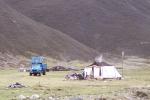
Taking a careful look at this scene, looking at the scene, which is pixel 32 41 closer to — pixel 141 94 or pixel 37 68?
pixel 37 68

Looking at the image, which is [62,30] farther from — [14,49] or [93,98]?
[93,98]

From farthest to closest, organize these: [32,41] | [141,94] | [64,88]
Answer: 1. [32,41]
2. [64,88]
3. [141,94]

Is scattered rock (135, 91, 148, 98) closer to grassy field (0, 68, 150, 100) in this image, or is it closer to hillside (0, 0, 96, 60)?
grassy field (0, 68, 150, 100)

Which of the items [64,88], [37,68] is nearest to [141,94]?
[64,88]

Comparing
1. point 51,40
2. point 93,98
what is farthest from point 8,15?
point 93,98

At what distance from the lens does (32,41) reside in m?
157

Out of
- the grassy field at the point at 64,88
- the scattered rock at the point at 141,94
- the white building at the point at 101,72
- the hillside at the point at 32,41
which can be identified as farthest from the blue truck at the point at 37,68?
the hillside at the point at 32,41

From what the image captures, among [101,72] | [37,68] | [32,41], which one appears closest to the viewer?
[101,72]

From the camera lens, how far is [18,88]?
4172 centimetres

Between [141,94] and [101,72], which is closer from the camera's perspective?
[141,94]

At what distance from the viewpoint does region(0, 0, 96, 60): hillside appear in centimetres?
14800

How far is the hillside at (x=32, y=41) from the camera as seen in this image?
486 ft

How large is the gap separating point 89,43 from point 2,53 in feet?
184

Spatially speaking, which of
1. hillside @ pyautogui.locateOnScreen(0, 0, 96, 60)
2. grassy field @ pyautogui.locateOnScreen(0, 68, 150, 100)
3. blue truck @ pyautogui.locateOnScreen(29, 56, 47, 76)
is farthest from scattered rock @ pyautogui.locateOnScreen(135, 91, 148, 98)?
hillside @ pyautogui.locateOnScreen(0, 0, 96, 60)
